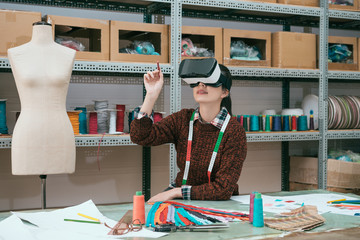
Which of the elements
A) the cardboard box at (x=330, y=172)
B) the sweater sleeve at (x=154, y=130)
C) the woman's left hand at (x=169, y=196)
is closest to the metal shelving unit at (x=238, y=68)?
the cardboard box at (x=330, y=172)

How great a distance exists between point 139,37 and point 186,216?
2.40 meters

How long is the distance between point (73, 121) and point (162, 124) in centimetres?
105

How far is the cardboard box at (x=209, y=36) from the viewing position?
3.66m

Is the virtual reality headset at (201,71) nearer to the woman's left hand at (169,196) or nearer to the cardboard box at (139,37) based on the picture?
the woman's left hand at (169,196)

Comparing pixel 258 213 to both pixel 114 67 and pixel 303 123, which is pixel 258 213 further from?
pixel 303 123

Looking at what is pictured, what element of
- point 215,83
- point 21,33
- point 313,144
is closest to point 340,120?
point 313,144

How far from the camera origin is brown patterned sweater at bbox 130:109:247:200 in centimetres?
220

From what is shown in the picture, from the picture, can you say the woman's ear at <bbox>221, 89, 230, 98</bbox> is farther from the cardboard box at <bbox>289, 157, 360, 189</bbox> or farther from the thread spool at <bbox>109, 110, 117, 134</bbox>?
the cardboard box at <bbox>289, 157, 360, 189</bbox>

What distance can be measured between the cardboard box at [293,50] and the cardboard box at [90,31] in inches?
60.9

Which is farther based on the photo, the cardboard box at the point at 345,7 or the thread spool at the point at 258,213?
the cardboard box at the point at 345,7

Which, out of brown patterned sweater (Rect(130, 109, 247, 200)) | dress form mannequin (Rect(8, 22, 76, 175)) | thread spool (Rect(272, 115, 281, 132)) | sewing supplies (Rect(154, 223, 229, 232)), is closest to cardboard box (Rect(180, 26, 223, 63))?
thread spool (Rect(272, 115, 281, 132))

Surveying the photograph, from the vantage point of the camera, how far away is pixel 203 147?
238 cm

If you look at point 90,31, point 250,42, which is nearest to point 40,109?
point 90,31

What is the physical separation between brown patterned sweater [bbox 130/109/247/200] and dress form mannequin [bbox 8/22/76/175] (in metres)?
0.72
